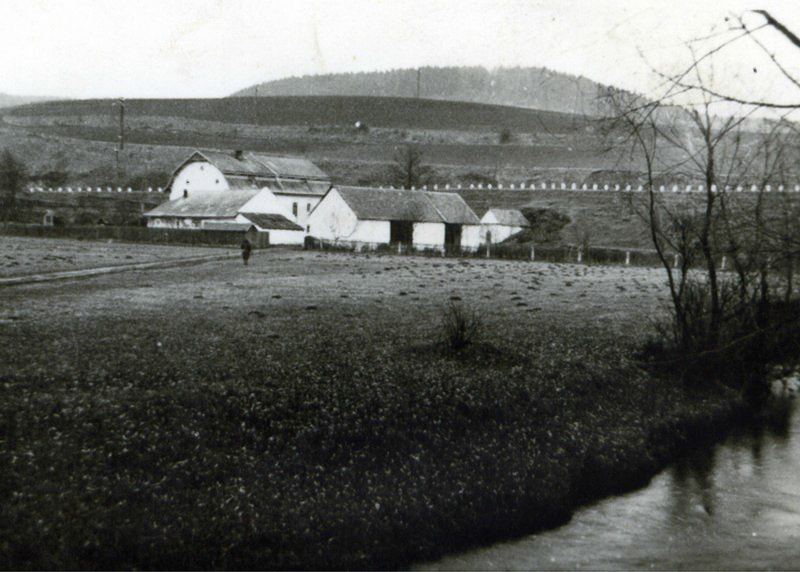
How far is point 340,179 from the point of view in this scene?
108 metres

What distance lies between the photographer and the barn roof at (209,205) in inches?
2768

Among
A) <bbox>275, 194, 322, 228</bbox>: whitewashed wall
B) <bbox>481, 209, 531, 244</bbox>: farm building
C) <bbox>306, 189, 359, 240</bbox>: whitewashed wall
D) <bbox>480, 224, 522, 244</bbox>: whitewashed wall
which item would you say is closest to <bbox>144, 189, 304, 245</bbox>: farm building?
<bbox>306, 189, 359, 240</bbox>: whitewashed wall

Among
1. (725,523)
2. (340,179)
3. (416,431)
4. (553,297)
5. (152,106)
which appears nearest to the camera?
(725,523)

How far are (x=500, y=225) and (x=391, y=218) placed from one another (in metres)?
13.3

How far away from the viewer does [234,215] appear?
68438 millimetres

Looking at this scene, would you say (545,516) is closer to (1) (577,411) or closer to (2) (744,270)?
(1) (577,411)

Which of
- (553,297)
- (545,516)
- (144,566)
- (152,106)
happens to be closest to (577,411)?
(545,516)

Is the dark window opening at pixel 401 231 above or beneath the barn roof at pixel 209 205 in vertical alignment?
beneath

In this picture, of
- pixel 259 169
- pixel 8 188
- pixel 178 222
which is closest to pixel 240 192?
pixel 178 222

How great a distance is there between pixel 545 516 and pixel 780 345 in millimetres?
10000

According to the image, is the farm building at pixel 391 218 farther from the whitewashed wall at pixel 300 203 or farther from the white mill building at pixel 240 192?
the whitewashed wall at pixel 300 203

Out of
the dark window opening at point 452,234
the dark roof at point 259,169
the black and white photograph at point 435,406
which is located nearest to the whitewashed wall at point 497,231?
the dark window opening at point 452,234

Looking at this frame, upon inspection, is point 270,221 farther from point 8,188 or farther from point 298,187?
point 8,188

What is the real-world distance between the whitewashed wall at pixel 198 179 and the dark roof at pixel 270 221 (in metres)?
13.9
